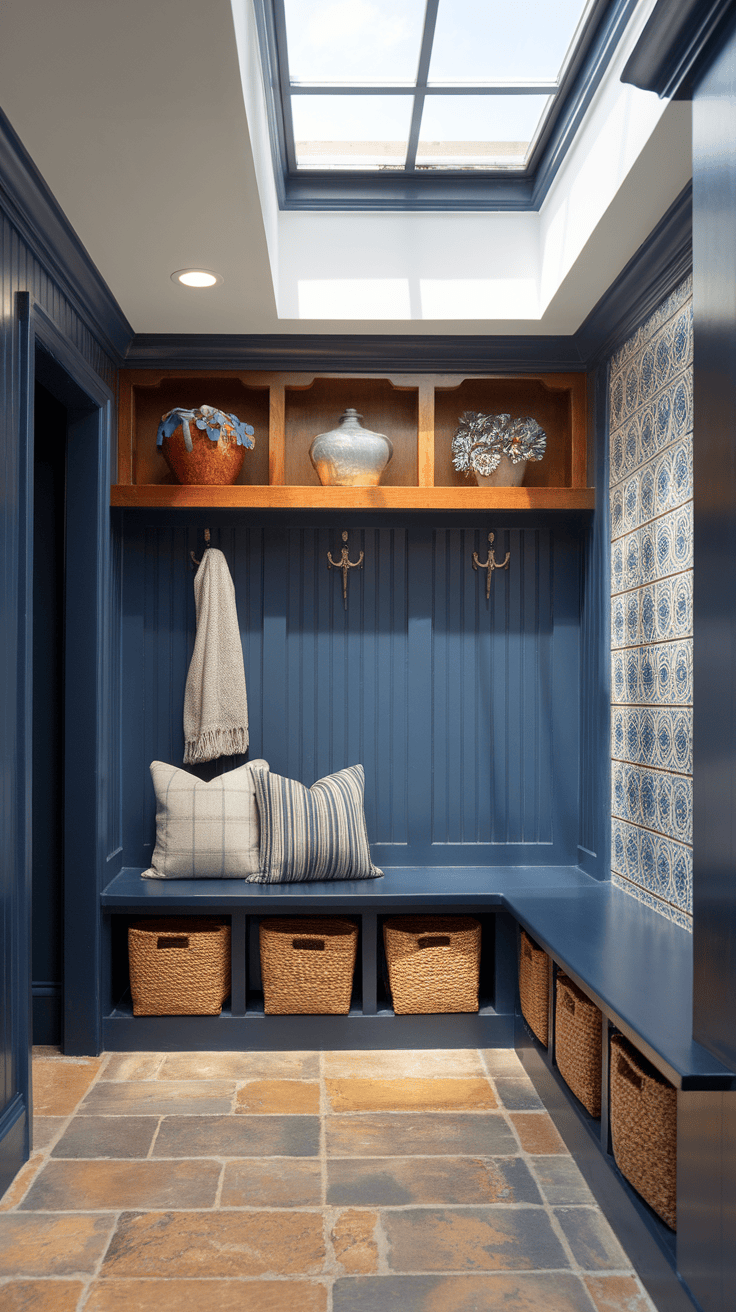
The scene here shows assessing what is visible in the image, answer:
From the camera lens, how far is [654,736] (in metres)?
2.84

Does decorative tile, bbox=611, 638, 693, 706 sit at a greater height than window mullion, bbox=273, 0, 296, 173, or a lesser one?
lesser

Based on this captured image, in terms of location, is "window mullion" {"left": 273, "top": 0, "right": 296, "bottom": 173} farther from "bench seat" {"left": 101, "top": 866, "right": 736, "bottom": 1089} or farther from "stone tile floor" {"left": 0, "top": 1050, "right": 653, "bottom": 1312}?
"stone tile floor" {"left": 0, "top": 1050, "right": 653, "bottom": 1312}

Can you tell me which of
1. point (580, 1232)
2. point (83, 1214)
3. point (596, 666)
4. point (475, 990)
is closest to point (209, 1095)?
point (83, 1214)

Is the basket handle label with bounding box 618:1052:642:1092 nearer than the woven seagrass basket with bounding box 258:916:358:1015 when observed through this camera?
Yes

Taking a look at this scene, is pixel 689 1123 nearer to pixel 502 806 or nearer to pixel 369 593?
pixel 502 806

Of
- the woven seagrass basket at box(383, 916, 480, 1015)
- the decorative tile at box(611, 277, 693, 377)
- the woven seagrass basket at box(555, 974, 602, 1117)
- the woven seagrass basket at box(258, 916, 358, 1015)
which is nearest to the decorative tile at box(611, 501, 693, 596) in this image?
the decorative tile at box(611, 277, 693, 377)

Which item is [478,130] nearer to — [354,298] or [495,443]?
[354,298]

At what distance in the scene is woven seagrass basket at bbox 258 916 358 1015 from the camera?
10.4ft

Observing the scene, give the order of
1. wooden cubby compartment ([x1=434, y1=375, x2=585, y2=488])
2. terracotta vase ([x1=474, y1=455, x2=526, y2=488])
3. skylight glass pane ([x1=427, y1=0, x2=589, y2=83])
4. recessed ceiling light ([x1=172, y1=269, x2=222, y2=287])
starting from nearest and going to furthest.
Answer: skylight glass pane ([x1=427, y1=0, x2=589, y2=83])
recessed ceiling light ([x1=172, y1=269, x2=222, y2=287])
terracotta vase ([x1=474, y1=455, x2=526, y2=488])
wooden cubby compartment ([x1=434, y1=375, x2=585, y2=488])

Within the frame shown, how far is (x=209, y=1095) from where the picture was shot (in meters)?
2.82

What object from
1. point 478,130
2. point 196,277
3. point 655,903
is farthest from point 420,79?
point 655,903

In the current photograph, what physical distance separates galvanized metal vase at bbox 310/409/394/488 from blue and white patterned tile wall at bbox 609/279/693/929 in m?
0.86

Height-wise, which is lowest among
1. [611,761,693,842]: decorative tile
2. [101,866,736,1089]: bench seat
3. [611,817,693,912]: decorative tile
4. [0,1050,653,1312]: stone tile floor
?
[0,1050,653,1312]: stone tile floor

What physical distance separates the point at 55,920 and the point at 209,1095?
83cm
